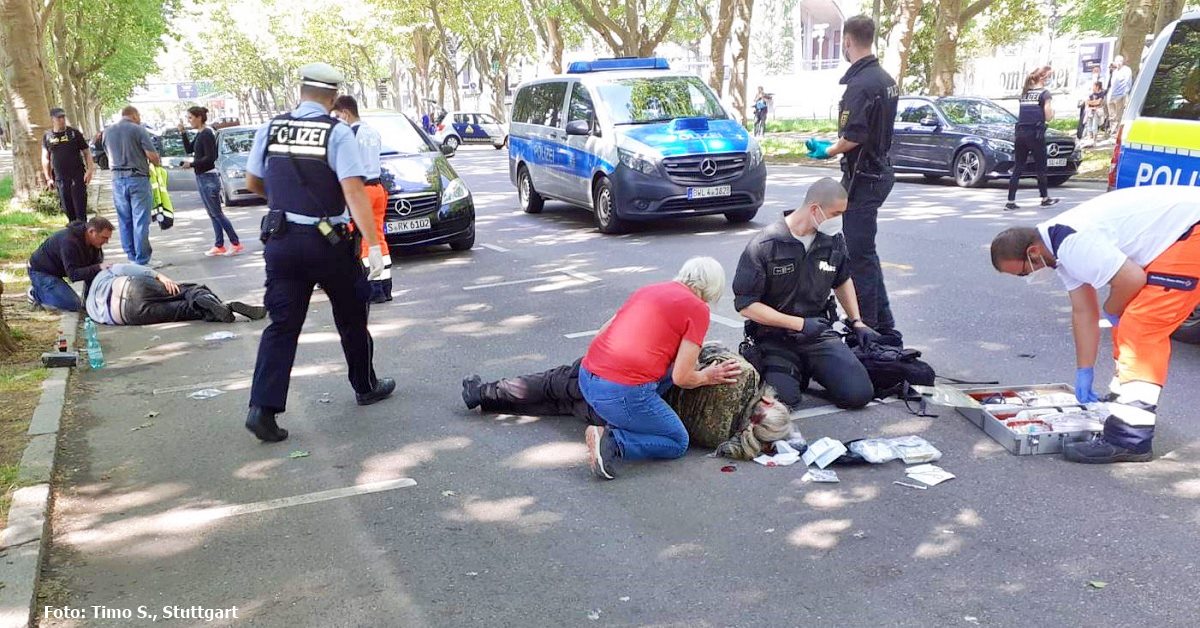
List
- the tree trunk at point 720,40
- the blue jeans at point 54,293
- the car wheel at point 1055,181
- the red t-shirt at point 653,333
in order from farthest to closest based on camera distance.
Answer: the tree trunk at point 720,40
the car wheel at point 1055,181
the blue jeans at point 54,293
the red t-shirt at point 653,333

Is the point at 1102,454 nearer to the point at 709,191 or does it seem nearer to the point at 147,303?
the point at 147,303

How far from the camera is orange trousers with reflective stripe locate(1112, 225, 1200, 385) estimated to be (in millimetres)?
4137

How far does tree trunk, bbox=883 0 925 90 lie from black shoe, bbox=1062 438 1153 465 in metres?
17.9

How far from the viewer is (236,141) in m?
18.6

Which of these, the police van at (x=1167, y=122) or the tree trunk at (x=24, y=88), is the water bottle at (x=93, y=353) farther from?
the tree trunk at (x=24, y=88)

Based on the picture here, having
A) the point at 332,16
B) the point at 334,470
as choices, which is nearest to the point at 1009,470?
the point at 334,470

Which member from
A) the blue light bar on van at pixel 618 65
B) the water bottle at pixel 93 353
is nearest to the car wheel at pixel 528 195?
the blue light bar on van at pixel 618 65

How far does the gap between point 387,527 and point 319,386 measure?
233cm

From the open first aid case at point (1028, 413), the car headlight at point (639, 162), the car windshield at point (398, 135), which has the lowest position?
the open first aid case at point (1028, 413)

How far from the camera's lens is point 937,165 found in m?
16.0

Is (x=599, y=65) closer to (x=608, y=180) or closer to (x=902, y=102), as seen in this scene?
(x=608, y=180)

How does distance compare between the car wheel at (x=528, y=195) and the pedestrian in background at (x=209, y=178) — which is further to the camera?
the car wheel at (x=528, y=195)

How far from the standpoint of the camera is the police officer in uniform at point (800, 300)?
514 centimetres

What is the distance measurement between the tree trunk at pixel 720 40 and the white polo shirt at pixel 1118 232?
2168cm
